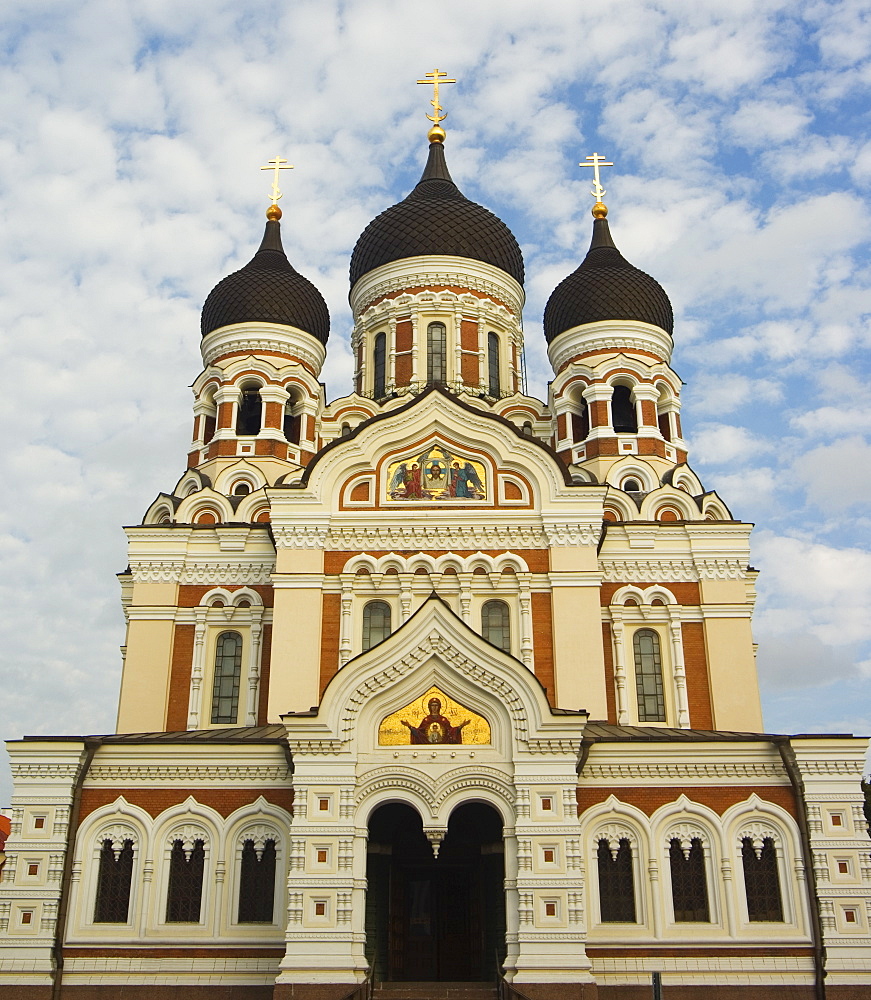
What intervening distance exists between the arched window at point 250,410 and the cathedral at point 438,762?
0.70 meters

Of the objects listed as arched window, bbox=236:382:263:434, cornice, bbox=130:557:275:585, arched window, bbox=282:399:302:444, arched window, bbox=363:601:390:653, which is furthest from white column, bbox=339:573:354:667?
arched window, bbox=236:382:263:434

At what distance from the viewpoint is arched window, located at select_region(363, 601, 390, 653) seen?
1844 centimetres

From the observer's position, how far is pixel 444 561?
731 inches

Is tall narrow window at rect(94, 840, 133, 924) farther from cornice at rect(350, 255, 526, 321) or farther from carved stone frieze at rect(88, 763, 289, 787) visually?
cornice at rect(350, 255, 526, 321)

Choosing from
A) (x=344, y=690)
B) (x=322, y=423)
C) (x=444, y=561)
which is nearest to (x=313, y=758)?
(x=344, y=690)

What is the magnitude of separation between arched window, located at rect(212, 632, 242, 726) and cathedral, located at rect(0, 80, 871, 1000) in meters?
0.05

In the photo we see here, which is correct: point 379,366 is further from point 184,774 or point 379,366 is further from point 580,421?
point 184,774

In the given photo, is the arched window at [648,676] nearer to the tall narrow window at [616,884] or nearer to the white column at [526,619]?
the white column at [526,619]

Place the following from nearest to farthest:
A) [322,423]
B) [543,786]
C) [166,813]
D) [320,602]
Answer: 1. [543,786]
2. [166,813]
3. [320,602]
4. [322,423]

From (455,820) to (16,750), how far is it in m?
6.37

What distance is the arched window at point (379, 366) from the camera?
80.0 feet

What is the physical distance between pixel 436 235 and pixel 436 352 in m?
2.97

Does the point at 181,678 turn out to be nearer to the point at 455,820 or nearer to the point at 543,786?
the point at 455,820

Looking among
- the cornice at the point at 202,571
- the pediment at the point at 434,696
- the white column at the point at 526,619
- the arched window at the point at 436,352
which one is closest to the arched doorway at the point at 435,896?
the pediment at the point at 434,696
